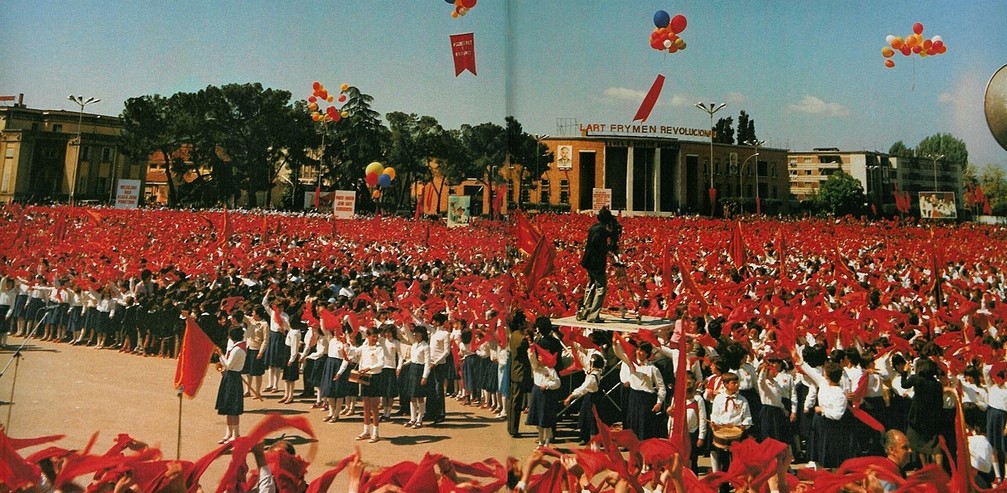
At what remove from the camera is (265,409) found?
5.14 meters

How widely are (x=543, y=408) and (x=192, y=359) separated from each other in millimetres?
3248

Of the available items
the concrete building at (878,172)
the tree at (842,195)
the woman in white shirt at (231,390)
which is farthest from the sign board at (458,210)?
the tree at (842,195)

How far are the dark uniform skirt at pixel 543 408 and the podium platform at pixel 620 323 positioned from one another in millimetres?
2004

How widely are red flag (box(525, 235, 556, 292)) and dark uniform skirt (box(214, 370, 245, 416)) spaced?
4197 mm

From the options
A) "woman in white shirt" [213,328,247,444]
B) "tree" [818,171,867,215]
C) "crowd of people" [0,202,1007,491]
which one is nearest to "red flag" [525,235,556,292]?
"crowd of people" [0,202,1007,491]

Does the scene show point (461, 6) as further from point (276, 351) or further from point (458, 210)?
point (276, 351)

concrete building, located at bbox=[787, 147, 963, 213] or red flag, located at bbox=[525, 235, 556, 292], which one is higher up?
concrete building, located at bbox=[787, 147, 963, 213]

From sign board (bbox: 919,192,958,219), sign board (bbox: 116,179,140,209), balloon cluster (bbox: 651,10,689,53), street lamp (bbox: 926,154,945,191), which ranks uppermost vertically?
balloon cluster (bbox: 651,10,689,53)

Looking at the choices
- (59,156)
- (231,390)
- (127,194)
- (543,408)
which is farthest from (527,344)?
(59,156)

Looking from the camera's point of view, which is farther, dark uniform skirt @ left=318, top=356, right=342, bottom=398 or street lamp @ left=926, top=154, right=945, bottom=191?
street lamp @ left=926, top=154, right=945, bottom=191

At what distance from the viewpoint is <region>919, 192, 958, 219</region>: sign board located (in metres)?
9.77

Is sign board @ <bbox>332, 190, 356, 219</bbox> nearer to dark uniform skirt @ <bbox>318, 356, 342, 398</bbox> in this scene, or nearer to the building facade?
dark uniform skirt @ <bbox>318, 356, 342, 398</bbox>

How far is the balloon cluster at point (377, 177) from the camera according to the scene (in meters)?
6.16

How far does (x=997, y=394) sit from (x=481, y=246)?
5.63 metres
